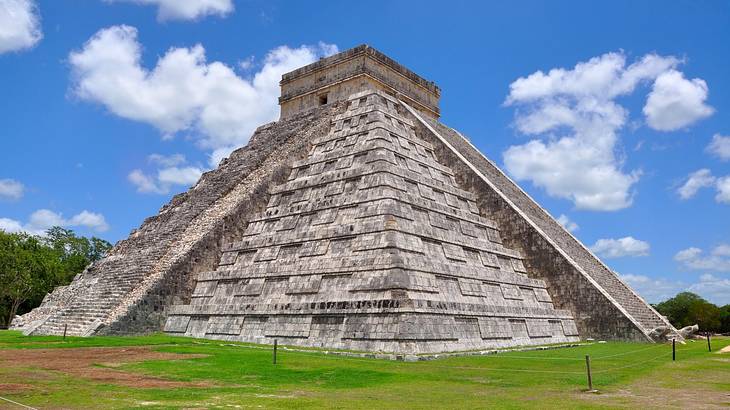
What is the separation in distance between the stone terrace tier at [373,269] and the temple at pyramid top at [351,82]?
406 cm

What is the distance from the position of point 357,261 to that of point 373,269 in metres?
0.67

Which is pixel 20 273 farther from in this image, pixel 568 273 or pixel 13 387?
pixel 568 273

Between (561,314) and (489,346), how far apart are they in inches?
190

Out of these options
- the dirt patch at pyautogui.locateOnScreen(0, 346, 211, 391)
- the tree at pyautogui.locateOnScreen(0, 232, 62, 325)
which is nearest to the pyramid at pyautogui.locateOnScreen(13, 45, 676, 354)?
the dirt patch at pyautogui.locateOnScreen(0, 346, 211, 391)

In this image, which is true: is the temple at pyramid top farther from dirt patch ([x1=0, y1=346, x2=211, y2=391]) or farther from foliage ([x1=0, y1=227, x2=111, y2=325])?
foliage ([x1=0, y1=227, x2=111, y2=325])

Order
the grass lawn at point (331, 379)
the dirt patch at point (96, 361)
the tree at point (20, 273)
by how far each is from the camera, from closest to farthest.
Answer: the grass lawn at point (331, 379) → the dirt patch at point (96, 361) → the tree at point (20, 273)

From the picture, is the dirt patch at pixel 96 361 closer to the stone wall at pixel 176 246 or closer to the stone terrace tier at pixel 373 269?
the stone terrace tier at pixel 373 269

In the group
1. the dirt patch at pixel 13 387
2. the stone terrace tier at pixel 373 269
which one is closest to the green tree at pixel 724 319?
the stone terrace tier at pixel 373 269

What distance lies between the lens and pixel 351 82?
2455 centimetres

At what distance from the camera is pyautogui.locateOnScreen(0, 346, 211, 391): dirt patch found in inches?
338

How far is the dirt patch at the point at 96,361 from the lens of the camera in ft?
28.2

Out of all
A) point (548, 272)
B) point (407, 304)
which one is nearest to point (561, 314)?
point (548, 272)

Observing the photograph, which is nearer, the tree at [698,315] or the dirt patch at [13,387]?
the dirt patch at [13,387]

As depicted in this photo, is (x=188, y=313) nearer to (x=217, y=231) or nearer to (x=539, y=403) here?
(x=217, y=231)
